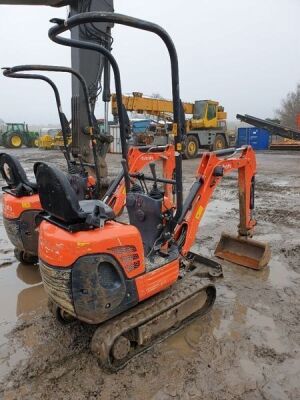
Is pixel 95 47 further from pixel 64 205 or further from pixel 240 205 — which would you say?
pixel 240 205

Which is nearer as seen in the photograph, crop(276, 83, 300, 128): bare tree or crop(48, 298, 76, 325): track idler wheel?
crop(48, 298, 76, 325): track idler wheel

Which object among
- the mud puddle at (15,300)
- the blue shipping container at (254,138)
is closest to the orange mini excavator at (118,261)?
the mud puddle at (15,300)

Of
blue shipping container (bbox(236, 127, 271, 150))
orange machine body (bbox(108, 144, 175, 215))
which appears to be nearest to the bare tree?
blue shipping container (bbox(236, 127, 271, 150))

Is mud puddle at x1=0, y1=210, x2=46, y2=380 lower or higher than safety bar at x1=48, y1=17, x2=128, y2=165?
lower

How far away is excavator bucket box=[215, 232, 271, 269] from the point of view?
14.2 feet

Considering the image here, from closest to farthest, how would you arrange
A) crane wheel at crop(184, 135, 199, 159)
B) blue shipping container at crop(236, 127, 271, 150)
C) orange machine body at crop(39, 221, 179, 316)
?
orange machine body at crop(39, 221, 179, 316) < crane wheel at crop(184, 135, 199, 159) < blue shipping container at crop(236, 127, 271, 150)

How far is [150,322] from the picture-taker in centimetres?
274

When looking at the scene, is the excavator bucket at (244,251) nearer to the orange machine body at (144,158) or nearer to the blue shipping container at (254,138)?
the orange machine body at (144,158)

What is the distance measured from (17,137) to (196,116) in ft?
52.0

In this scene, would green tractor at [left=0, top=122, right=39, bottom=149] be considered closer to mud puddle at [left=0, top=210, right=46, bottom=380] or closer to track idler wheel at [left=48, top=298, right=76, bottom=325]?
mud puddle at [left=0, top=210, right=46, bottom=380]

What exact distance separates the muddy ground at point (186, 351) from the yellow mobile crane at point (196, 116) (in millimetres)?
13633

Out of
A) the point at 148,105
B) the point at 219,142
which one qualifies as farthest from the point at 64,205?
the point at 219,142

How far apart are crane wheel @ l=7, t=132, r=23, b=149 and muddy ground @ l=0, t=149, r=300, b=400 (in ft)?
83.8

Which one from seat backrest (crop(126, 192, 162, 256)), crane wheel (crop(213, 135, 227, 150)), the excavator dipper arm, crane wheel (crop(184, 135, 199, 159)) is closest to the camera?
seat backrest (crop(126, 192, 162, 256))
